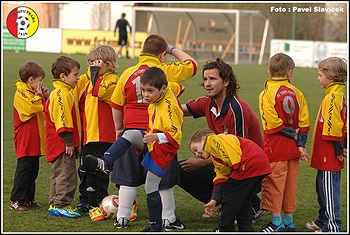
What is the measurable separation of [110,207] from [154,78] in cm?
147

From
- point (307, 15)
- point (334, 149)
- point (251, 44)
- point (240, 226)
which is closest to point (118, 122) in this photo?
point (240, 226)

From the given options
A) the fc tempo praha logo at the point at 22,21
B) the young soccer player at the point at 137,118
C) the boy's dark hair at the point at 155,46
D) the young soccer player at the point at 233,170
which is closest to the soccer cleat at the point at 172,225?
the young soccer player at the point at 137,118

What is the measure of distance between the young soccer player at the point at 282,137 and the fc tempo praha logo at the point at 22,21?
139 inches

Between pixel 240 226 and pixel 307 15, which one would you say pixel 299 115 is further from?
pixel 307 15

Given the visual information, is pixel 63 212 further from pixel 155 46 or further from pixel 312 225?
pixel 312 225

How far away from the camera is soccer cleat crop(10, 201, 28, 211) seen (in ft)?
22.4

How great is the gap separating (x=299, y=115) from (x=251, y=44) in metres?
31.5

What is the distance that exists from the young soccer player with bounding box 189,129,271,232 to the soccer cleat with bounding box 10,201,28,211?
2.06 meters

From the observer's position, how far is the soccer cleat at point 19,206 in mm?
6836

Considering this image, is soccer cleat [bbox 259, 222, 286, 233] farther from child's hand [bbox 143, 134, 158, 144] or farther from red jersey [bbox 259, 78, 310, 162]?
child's hand [bbox 143, 134, 158, 144]

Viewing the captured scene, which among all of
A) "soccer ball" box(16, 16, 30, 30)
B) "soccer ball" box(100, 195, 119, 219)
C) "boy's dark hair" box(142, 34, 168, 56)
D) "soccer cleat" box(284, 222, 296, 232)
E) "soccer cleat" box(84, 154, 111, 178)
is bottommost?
"soccer cleat" box(284, 222, 296, 232)

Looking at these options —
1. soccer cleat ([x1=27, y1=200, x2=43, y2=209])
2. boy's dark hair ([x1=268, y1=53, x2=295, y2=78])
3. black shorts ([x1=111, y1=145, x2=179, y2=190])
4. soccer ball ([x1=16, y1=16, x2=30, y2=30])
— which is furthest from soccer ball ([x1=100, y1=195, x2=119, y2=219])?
soccer ball ([x1=16, y1=16, x2=30, y2=30])

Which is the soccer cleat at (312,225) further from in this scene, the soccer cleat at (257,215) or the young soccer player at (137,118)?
the young soccer player at (137,118)

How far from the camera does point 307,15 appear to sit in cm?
4756
